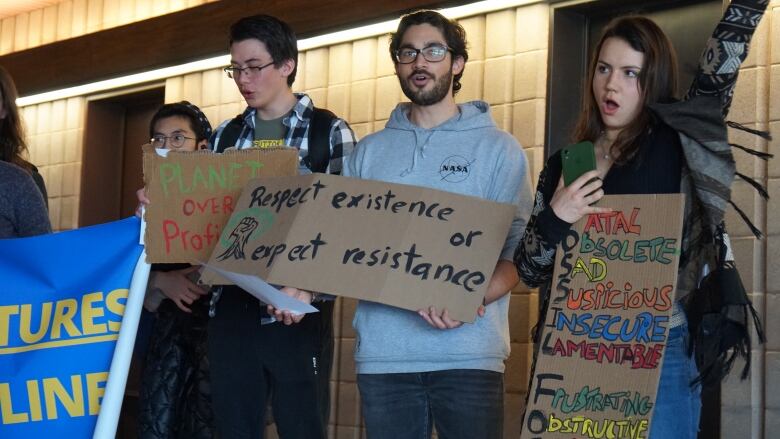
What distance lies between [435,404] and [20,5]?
5.72 meters

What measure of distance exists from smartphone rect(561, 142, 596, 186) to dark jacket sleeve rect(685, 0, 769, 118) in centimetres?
28

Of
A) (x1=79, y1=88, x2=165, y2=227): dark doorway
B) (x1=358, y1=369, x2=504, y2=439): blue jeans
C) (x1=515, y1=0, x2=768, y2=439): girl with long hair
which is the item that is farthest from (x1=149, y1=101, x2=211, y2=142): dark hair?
(x1=79, y1=88, x2=165, y2=227): dark doorway

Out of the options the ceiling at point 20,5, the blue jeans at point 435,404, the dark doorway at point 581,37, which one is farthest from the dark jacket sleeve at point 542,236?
the ceiling at point 20,5

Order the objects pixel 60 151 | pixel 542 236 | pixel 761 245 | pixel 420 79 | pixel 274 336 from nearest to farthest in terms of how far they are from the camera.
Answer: pixel 542 236 → pixel 420 79 → pixel 274 336 → pixel 761 245 → pixel 60 151

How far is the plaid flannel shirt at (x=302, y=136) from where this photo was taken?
3154 millimetres

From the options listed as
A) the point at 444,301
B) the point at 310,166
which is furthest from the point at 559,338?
the point at 310,166

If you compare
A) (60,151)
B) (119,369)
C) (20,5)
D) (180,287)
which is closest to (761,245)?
(180,287)

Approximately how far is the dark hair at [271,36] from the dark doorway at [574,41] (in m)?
1.50

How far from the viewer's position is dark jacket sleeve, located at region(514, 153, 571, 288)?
88.0 inches

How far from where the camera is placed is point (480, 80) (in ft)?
16.1

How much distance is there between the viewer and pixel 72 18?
7.14m

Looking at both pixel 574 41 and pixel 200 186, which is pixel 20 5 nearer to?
pixel 574 41

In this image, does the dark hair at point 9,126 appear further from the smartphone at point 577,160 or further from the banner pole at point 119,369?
the smartphone at point 577,160

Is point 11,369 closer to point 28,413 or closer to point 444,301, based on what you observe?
point 28,413
